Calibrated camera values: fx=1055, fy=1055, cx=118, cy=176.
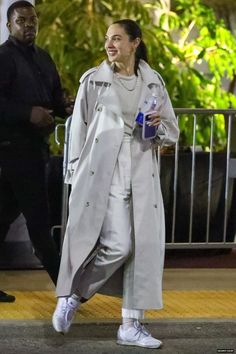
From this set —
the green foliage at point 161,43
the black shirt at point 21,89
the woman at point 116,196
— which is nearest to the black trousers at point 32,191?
the black shirt at point 21,89

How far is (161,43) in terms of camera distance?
36.9 ft

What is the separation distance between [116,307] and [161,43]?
4766 millimetres

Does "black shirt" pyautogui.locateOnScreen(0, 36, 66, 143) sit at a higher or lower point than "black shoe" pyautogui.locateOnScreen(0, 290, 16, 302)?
higher

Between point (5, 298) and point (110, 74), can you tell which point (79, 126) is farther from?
point (5, 298)

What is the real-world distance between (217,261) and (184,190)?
2.19 ft

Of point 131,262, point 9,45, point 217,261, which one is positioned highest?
point 9,45

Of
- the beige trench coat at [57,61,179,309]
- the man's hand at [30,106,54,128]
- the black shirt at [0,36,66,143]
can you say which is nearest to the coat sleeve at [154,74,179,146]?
the beige trench coat at [57,61,179,309]

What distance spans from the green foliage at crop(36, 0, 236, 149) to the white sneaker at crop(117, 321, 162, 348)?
4375 mm

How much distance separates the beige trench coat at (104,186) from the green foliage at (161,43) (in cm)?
421

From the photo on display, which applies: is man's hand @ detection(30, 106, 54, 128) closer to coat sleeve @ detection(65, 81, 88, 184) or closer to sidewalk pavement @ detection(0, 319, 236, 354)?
coat sleeve @ detection(65, 81, 88, 184)

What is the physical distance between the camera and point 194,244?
8.75 m

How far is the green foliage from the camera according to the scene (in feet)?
36.0

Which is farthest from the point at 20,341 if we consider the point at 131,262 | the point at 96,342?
the point at 131,262

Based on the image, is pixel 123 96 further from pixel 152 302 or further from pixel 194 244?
pixel 194 244
